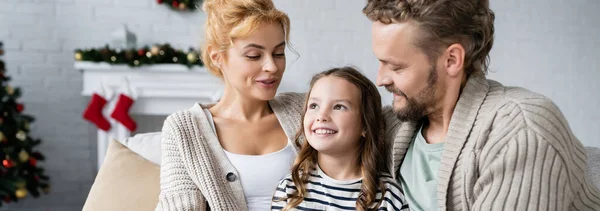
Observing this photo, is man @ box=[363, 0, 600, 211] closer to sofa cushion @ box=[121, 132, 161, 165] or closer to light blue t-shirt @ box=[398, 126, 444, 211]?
light blue t-shirt @ box=[398, 126, 444, 211]

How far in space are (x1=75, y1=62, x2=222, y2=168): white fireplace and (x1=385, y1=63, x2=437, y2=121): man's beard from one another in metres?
2.55

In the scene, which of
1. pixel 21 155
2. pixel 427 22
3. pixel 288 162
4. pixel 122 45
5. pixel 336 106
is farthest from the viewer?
pixel 122 45

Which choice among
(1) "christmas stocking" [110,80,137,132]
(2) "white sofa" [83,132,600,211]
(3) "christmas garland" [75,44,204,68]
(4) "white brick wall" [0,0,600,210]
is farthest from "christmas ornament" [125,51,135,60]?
(2) "white sofa" [83,132,600,211]

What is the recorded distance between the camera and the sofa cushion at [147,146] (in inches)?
88.5

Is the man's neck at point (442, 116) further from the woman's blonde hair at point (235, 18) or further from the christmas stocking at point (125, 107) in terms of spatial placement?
the christmas stocking at point (125, 107)

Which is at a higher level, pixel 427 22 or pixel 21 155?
pixel 427 22

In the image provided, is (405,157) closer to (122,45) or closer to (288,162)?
(288,162)

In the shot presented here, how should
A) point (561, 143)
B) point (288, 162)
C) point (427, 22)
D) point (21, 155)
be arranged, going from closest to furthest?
point (561, 143) < point (427, 22) < point (288, 162) < point (21, 155)

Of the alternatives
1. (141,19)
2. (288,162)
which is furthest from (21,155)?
(288,162)

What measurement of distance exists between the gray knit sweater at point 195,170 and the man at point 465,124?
1.56 feet

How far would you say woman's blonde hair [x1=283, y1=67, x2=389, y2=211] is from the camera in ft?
5.31

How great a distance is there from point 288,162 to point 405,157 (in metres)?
0.38

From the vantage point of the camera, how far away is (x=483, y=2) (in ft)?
4.71

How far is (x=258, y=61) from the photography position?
1832mm
